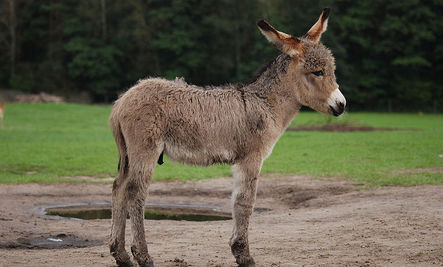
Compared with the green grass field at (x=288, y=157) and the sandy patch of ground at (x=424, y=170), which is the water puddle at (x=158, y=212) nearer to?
the green grass field at (x=288, y=157)

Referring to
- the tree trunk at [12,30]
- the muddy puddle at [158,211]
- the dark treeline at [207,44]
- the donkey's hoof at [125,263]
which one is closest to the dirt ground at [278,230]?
the donkey's hoof at [125,263]

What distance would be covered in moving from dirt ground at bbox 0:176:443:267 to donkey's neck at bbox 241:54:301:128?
6.16 feet

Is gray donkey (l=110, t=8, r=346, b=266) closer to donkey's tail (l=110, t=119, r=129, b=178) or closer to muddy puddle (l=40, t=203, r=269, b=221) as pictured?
donkey's tail (l=110, t=119, r=129, b=178)

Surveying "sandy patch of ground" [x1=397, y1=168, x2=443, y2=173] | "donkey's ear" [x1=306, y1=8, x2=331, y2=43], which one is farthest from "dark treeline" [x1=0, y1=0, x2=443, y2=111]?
"donkey's ear" [x1=306, y1=8, x2=331, y2=43]

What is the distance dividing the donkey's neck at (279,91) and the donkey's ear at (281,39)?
20 cm

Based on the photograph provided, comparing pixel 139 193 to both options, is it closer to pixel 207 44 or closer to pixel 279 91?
pixel 279 91

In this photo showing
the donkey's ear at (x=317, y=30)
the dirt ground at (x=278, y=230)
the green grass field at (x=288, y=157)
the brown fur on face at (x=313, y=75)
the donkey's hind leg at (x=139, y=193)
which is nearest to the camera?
the donkey's hind leg at (x=139, y=193)

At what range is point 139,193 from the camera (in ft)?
21.4

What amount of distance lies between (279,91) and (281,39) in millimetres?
692

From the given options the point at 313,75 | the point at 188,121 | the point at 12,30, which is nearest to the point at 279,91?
the point at 313,75

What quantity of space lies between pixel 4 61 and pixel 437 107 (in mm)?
44867

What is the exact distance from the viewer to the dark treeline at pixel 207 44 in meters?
56.3

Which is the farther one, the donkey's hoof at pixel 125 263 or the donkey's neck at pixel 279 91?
the donkey's neck at pixel 279 91

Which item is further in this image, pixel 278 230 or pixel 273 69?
pixel 278 230
